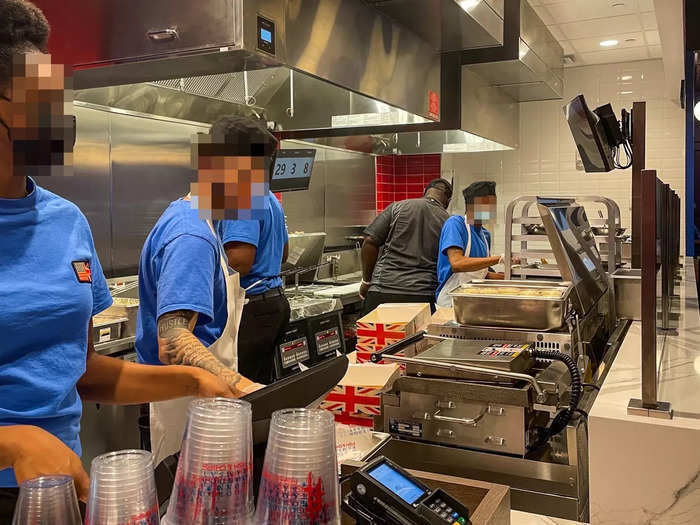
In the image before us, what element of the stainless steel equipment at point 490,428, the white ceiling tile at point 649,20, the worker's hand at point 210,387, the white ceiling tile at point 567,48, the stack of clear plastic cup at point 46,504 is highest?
the white ceiling tile at point 567,48

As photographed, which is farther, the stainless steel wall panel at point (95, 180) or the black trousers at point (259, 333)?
the stainless steel wall panel at point (95, 180)

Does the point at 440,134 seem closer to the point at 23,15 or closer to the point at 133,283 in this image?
the point at 133,283

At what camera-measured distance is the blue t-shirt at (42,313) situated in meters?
1.17

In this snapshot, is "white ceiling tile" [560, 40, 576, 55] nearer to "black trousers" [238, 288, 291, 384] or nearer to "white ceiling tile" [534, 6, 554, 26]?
"white ceiling tile" [534, 6, 554, 26]

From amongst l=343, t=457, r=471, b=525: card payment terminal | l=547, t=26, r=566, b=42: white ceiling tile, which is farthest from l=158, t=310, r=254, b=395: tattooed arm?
l=547, t=26, r=566, b=42: white ceiling tile

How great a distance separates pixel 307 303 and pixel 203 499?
3.84 m

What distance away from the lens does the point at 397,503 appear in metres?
0.92

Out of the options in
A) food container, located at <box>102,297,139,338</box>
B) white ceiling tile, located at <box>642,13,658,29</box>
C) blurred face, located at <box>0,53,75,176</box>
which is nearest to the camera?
blurred face, located at <box>0,53,75,176</box>

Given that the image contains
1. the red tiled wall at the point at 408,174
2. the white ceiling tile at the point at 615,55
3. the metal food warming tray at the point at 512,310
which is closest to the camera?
the metal food warming tray at the point at 512,310

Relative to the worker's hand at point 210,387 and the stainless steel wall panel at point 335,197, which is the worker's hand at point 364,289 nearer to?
the stainless steel wall panel at point 335,197

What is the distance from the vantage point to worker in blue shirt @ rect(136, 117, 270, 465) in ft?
5.76

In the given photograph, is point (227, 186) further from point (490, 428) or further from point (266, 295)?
point (266, 295)

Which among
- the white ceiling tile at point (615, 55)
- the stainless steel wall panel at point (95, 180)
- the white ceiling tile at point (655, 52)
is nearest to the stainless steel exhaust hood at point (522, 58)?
the white ceiling tile at point (615, 55)

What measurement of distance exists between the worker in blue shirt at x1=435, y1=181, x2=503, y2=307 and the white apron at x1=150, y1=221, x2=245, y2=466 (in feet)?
7.70
